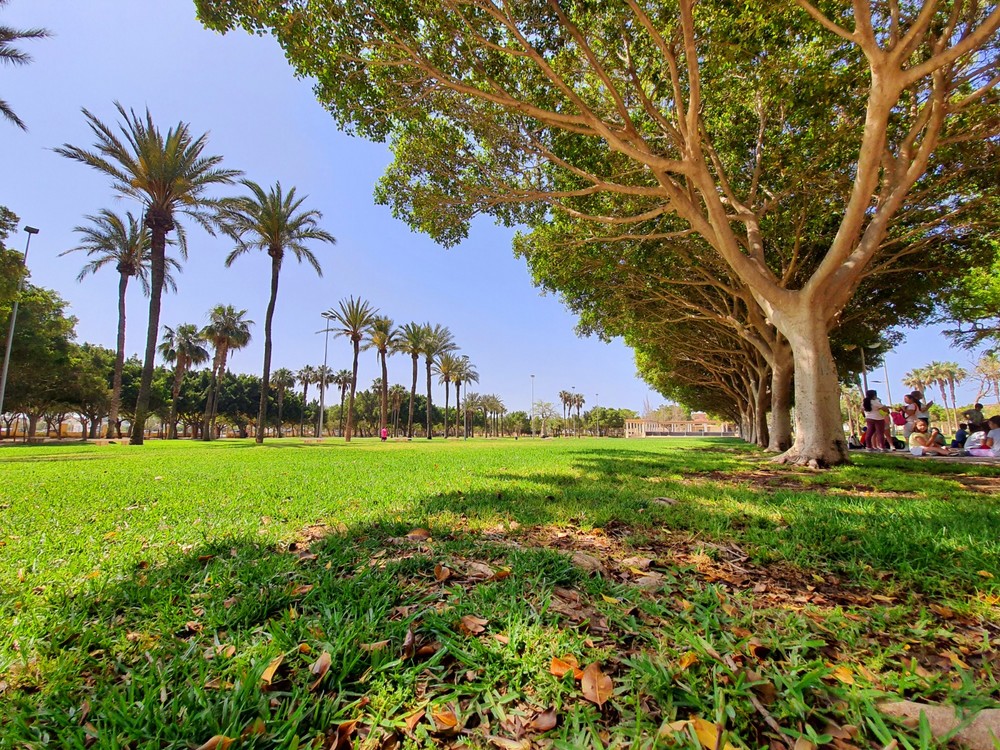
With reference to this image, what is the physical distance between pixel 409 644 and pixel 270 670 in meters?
0.52

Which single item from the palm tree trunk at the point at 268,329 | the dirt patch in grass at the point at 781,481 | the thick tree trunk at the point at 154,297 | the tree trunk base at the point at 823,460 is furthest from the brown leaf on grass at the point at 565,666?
the palm tree trunk at the point at 268,329

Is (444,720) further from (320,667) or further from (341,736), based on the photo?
(320,667)

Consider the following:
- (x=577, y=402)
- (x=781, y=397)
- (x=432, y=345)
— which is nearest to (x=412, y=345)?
(x=432, y=345)

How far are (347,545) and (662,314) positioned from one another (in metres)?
17.5

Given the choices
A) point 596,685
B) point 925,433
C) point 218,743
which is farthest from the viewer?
point 925,433

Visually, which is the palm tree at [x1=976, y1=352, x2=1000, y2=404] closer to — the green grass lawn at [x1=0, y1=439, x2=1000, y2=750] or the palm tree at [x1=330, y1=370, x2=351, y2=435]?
the green grass lawn at [x1=0, y1=439, x2=1000, y2=750]

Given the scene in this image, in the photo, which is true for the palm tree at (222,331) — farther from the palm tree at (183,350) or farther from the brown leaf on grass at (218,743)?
the brown leaf on grass at (218,743)

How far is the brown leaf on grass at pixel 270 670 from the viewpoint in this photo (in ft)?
5.05

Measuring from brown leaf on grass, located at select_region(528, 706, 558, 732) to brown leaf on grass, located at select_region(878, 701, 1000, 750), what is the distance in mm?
1082

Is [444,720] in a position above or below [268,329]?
below

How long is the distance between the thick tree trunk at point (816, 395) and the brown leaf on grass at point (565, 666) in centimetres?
928

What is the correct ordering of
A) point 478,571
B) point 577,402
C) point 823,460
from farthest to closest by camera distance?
1. point 577,402
2. point 823,460
3. point 478,571

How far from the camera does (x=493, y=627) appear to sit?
74.9 inches

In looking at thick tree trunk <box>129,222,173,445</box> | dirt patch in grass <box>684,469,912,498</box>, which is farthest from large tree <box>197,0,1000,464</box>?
thick tree trunk <box>129,222,173,445</box>
